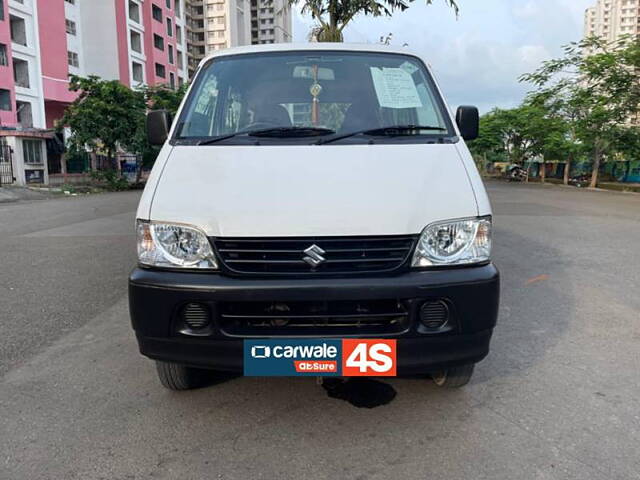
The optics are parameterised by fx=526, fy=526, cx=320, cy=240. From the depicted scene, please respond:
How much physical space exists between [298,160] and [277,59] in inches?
47.8

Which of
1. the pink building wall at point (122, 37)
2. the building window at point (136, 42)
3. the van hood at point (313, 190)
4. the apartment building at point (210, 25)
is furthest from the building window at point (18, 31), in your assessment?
the apartment building at point (210, 25)

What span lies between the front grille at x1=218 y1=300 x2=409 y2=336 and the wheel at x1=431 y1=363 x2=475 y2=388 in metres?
0.70

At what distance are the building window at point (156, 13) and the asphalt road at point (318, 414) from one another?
171ft

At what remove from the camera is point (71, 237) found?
9.62m

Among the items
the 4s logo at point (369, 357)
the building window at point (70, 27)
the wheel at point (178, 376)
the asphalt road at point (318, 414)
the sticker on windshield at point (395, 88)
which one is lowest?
the asphalt road at point (318, 414)

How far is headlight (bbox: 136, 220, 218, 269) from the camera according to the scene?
251 cm

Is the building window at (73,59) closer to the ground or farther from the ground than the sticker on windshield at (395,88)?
farther from the ground

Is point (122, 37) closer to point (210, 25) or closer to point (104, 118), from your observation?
point (104, 118)

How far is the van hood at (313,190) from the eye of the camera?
2471mm

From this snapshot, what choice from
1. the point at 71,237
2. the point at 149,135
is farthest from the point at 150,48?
the point at 149,135

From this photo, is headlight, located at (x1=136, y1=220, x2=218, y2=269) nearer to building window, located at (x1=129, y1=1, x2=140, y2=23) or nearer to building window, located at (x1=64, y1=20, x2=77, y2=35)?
building window, located at (x1=64, y1=20, x2=77, y2=35)

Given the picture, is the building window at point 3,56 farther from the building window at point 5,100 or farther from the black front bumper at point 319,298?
the black front bumper at point 319,298

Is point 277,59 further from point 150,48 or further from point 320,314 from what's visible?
point 150,48

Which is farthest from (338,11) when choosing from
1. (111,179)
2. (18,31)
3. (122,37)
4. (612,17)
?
(612,17)
